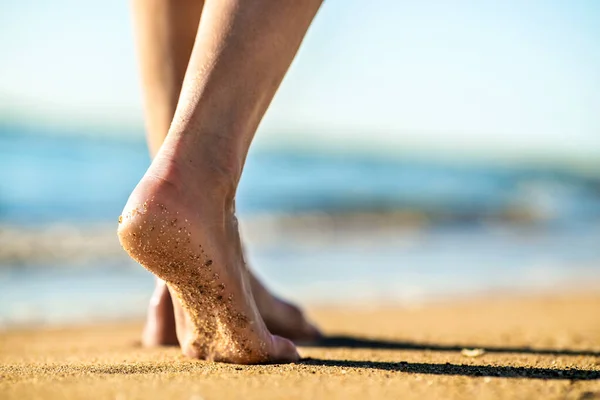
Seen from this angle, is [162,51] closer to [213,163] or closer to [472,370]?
[213,163]

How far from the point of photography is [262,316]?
177cm

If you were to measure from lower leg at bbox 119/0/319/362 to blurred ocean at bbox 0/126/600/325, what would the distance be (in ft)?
5.97

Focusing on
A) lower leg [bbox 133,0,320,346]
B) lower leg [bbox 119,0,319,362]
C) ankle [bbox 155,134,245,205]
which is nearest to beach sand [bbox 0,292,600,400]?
lower leg [bbox 119,0,319,362]

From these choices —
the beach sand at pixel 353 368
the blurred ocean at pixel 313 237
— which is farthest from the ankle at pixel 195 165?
the blurred ocean at pixel 313 237

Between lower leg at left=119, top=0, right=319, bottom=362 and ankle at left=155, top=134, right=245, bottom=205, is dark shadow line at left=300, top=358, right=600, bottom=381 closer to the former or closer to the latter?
lower leg at left=119, top=0, right=319, bottom=362

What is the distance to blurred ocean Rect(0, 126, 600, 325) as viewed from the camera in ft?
11.7

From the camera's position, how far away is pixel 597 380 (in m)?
1.09

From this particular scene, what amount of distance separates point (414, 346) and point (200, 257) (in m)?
0.90

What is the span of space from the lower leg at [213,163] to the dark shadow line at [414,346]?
0.69 meters

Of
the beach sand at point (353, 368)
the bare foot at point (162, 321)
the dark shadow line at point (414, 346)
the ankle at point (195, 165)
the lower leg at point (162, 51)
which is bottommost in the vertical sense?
the beach sand at point (353, 368)

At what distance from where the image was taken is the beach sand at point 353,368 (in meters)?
0.98

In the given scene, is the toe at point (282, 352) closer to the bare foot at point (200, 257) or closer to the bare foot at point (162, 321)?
the bare foot at point (200, 257)

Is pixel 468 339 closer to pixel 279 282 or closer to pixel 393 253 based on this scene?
pixel 279 282

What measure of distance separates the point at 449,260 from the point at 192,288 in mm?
3943
